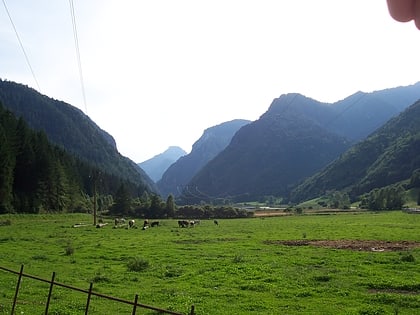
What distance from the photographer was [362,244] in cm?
3959

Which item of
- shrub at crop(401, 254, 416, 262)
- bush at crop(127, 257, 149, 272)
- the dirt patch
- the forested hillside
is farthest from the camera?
Result: the forested hillside

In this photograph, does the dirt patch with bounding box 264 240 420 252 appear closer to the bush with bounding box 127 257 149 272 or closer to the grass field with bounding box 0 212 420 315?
the grass field with bounding box 0 212 420 315

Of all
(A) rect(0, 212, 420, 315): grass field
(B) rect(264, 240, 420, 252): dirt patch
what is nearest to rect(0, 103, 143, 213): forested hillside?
(A) rect(0, 212, 420, 315): grass field

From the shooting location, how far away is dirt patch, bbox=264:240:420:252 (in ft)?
119

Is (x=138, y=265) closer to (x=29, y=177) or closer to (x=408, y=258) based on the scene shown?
(x=408, y=258)

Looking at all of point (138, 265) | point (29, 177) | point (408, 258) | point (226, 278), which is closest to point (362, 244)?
point (408, 258)

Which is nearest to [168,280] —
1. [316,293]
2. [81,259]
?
[316,293]

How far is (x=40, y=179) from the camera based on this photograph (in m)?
96.6

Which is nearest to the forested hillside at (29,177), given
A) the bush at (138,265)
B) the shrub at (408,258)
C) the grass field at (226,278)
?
the grass field at (226,278)

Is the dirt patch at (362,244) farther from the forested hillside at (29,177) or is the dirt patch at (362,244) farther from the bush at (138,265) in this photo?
the forested hillside at (29,177)

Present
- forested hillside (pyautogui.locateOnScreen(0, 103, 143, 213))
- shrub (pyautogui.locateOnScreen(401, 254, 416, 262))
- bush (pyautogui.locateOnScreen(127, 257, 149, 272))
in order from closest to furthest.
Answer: bush (pyautogui.locateOnScreen(127, 257, 149, 272))
shrub (pyautogui.locateOnScreen(401, 254, 416, 262))
forested hillside (pyautogui.locateOnScreen(0, 103, 143, 213))

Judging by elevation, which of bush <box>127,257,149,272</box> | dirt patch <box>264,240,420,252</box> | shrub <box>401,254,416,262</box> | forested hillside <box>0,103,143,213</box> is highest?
forested hillside <box>0,103,143,213</box>

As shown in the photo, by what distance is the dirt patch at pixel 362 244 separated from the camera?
119ft

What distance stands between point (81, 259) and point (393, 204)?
120414 millimetres
